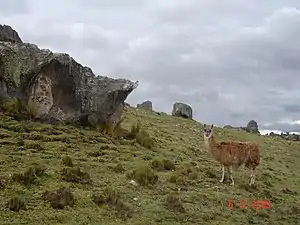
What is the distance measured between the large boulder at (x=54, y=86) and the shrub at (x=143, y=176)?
8586 millimetres

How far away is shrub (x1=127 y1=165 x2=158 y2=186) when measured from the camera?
18438 millimetres

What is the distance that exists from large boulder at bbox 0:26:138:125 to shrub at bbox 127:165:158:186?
28.2 feet

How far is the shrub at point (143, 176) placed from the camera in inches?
726

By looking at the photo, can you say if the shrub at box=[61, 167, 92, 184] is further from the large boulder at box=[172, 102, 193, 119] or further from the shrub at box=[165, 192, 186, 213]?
the large boulder at box=[172, 102, 193, 119]

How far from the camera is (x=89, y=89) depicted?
92.8 ft

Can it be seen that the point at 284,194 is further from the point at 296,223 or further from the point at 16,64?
the point at 16,64

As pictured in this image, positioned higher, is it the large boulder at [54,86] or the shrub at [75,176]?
the large boulder at [54,86]

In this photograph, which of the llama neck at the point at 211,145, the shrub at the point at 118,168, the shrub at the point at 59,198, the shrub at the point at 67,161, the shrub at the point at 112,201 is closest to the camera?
the shrub at the point at 59,198

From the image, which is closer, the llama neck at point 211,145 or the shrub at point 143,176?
the shrub at point 143,176

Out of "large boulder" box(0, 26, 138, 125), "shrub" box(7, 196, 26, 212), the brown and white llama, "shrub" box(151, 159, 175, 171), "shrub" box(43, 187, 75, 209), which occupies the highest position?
"large boulder" box(0, 26, 138, 125)

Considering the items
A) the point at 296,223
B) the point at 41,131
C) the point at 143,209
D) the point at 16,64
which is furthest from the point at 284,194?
the point at 16,64

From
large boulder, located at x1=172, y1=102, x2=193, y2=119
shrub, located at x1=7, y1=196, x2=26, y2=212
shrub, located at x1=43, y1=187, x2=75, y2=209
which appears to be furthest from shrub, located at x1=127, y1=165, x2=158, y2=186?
large boulder, located at x1=172, y1=102, x2=193, y2=119
